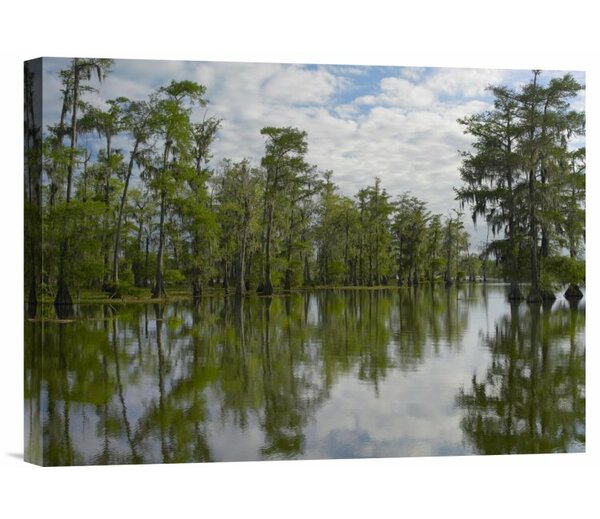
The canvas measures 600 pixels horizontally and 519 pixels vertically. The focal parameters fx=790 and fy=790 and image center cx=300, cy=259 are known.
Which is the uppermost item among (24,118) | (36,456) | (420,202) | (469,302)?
(24,118)

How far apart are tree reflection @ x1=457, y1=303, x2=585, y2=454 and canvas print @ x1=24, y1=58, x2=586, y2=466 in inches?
1.2

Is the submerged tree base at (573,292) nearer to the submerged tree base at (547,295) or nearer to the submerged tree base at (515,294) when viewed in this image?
the submerged tree base at (547,295)

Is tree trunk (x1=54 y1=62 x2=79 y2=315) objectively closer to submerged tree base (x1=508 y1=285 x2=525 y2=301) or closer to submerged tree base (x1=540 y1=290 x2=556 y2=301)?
submerged tree base (x1=508 y1=285 x2=525 y2=301)

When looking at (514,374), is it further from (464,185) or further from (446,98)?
(446,98)

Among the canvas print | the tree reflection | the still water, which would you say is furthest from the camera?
the tree reflection

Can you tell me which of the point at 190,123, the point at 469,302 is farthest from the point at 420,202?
the point at 190,123

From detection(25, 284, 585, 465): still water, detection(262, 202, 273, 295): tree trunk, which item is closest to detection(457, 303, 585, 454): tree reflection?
detection(25, 284, 585, 465): still water

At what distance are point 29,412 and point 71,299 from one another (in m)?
A: 1.60

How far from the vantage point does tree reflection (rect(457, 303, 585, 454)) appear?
9617 millimetres

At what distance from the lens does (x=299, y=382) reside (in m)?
9.85

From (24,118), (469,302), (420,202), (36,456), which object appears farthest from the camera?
(469,302)

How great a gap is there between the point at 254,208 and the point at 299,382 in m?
3.02

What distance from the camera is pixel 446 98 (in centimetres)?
1059

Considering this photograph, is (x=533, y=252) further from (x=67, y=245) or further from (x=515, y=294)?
(x=67, y=245)
